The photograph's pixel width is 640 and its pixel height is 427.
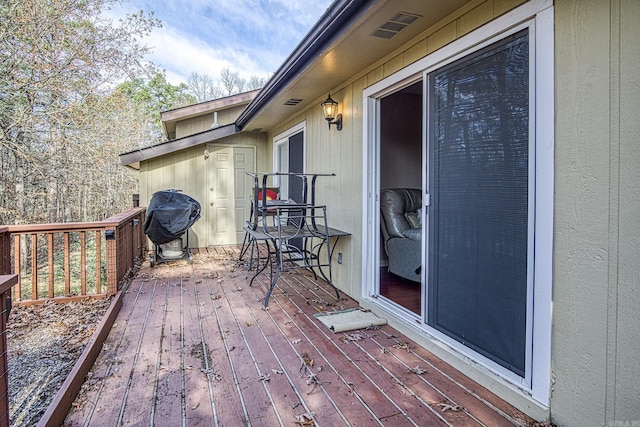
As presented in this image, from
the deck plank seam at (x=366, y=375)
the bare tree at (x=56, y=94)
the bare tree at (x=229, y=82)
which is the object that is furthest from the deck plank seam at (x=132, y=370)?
the bare tree at (x=229, y=82)

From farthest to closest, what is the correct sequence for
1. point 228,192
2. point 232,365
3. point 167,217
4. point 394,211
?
point 228,192 < point 167,217 < point 394,211 < point 232,365

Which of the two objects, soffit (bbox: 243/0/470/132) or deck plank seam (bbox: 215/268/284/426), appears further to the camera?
soffit (bbox: 243/0/470/132)

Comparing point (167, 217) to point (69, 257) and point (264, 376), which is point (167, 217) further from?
point (264, 376)

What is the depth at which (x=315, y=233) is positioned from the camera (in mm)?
3914

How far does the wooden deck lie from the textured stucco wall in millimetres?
428

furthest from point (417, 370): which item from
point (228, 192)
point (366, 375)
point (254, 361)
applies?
Answer: point (228, 192)

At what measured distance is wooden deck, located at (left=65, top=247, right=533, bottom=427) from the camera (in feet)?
5.98

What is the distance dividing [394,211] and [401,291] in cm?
97

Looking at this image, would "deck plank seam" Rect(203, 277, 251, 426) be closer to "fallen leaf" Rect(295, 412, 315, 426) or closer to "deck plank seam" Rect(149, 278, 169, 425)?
"fallen leaf" Rect(295, 412, 315, 426)

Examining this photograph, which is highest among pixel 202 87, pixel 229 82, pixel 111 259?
pixel 229 82

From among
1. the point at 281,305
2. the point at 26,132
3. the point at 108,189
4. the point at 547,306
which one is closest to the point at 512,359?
the point at 547,306

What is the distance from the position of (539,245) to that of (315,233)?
2418 mm

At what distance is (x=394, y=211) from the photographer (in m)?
4.34

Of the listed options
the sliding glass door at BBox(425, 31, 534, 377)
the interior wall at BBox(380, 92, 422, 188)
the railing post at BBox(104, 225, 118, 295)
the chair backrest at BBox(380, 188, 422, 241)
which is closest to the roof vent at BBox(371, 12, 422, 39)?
the sliding glass door at BBox(425, 31, 534, 377)
